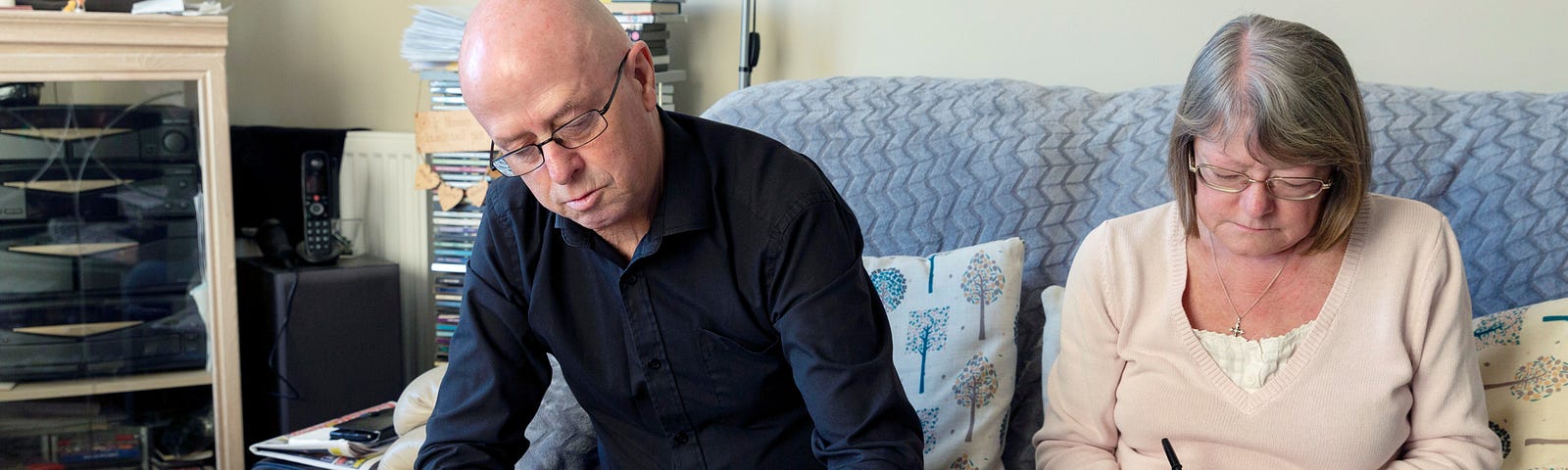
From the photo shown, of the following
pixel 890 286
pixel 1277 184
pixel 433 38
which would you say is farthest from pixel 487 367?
pixel 433 38

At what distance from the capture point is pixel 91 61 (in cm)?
217

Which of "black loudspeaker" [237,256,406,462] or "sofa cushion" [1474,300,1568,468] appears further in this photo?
"black loudspeaker" [237,256,406,462]

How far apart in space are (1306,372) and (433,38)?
1735 millimetres

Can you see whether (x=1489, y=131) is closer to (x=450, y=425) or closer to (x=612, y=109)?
(x=612, y=109)

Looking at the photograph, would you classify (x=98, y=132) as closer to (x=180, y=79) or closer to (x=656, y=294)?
(x=180, y=79)

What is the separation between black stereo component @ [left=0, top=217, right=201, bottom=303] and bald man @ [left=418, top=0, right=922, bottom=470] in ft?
4.33

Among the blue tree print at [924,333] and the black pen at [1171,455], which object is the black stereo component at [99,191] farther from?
the black pen at [1171,455]

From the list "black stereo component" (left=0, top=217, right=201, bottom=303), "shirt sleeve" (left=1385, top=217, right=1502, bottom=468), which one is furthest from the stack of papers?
"shirt sleeve" (left=1385, top=217, right=1502, bottom=468)

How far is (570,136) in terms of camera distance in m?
1.08

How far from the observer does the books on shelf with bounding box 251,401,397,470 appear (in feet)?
5.92

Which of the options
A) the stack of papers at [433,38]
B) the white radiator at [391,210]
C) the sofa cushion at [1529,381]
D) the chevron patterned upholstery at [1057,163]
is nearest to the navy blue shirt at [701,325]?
the chevron patterned upholstery at [1057,163]

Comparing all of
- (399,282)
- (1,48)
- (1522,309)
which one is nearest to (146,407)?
(399,282)

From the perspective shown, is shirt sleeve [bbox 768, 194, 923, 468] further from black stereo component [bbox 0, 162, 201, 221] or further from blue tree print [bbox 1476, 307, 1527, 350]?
black stereo component [bbox 0, 162, 201, 221]

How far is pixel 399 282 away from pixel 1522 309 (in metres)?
2.08
